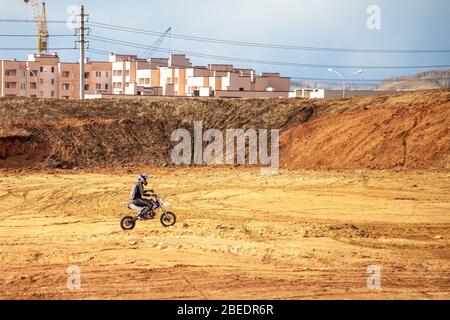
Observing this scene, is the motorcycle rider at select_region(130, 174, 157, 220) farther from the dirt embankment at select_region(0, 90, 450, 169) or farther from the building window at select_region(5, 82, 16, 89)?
the building window at select_region(5, 82, 16, 89)

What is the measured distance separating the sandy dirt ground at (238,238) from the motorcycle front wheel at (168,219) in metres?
0.46

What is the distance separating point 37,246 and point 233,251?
648 cm

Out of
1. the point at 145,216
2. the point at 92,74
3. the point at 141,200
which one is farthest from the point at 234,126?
the point at 92,74

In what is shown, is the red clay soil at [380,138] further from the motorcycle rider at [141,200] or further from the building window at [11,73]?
the building window at [11,73]

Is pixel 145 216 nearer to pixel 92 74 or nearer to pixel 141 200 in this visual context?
pixel 141 200

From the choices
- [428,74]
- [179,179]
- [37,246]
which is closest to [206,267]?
[37,246]

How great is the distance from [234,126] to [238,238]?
27129mm

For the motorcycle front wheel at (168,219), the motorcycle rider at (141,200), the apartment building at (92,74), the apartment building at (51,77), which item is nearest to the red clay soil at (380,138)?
the motorcycle front wheel at (168,219)

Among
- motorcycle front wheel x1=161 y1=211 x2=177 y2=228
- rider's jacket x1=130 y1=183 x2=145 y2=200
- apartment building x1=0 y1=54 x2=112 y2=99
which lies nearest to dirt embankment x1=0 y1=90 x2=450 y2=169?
motorcycle front wheel x1=161 y1=211 x2=177 y2=228

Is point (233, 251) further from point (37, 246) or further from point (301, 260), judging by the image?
point (37, 246)

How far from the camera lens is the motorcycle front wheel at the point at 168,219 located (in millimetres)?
25203

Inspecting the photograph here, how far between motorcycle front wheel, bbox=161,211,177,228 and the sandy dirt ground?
1.51 feet

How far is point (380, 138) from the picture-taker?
143 feet

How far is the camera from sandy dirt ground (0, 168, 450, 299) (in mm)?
18141
